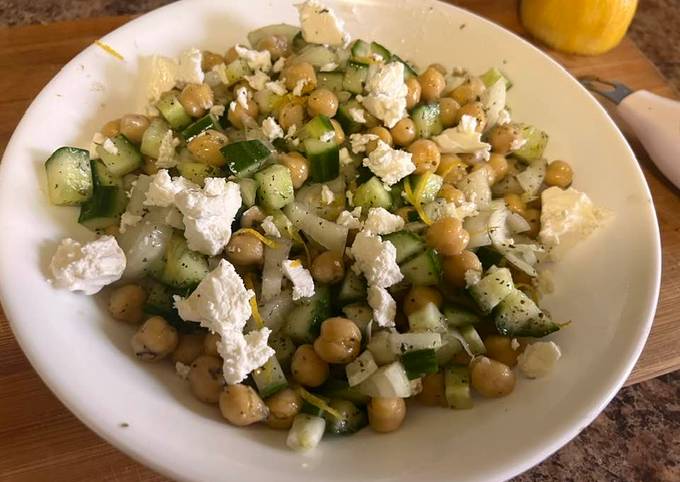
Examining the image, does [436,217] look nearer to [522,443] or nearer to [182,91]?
[522,443]

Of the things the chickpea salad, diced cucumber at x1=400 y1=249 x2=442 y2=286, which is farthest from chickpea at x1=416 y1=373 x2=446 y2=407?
diced cucumber at x1=400 y1=249 x2=442 y2=286

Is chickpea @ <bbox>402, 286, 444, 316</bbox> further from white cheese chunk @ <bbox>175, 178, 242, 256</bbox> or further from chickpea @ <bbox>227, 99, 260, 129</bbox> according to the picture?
chickpea @ <bbox>227, 99, 260, 129</bbox>

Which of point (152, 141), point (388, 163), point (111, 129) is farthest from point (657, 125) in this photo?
point (111, 129)

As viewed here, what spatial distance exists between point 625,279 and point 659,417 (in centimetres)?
45

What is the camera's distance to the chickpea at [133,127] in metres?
1.75

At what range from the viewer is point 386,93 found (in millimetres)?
1791

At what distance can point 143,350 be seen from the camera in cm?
145

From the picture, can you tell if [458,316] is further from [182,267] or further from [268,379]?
[182,267]

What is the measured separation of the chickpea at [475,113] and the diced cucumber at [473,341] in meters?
0.65

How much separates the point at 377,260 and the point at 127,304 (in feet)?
1.94

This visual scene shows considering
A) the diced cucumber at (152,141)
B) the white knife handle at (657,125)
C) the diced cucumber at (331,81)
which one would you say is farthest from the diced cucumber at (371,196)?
the white knife handle at (657,125)

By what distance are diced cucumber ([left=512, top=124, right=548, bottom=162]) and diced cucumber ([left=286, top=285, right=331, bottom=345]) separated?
821 mm

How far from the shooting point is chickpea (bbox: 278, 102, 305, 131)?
1.77 metres

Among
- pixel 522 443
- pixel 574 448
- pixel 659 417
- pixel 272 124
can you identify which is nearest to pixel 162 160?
pixel 272 124
